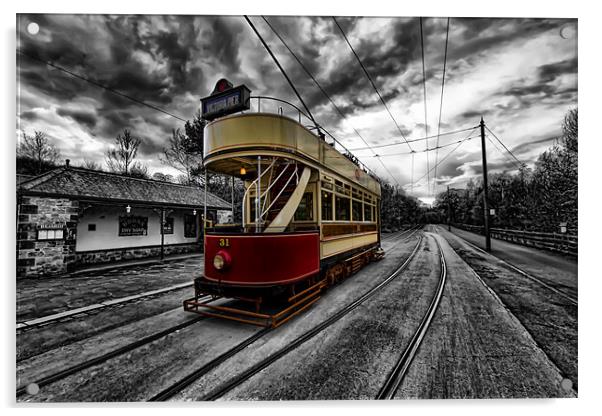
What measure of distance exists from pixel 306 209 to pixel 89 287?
18.1ft

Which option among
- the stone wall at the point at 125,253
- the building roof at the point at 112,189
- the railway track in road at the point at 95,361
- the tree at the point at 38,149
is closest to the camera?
the railway track in road at the point at 95,361

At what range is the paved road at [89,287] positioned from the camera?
448 cm

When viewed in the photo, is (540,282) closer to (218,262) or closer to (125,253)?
(218,262)

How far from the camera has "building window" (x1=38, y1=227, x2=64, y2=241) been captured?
7.11m

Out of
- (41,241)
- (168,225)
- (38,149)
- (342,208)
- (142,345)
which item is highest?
(38,149)

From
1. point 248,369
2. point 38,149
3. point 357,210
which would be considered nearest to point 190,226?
point 357,210

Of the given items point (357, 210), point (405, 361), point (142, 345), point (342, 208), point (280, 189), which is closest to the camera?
point (405, 361)

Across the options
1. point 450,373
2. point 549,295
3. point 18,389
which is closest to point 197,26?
point 18,389

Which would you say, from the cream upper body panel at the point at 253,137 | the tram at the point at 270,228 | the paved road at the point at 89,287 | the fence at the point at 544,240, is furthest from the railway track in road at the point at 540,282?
the paved road at the point at 89,287

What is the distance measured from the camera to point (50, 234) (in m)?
7.21

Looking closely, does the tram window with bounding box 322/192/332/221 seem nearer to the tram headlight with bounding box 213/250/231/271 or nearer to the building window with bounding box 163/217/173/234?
the tram headlight with bounding box 213/250/231/271

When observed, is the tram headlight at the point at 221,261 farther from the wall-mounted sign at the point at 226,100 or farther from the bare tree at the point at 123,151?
the bare tree at the point at 123,151

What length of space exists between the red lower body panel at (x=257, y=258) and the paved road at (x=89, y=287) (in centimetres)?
271

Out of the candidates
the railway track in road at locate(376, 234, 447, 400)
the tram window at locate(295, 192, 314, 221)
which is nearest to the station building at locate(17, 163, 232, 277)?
the tram window at locate(295, 192, 314, 221)
